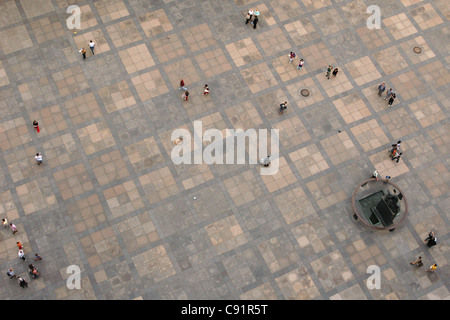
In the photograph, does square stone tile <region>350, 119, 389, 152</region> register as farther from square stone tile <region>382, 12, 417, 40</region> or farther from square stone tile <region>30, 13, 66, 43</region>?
square stone tile <region>30, 13, 66, 43</region>

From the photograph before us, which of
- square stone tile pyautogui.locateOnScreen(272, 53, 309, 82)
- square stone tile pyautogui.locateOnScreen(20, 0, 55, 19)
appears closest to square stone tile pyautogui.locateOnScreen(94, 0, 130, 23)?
square stone tile pyautogui.locateOnScreen(20, 0, 55, 19)

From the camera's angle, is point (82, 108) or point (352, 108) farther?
point (352, 108)

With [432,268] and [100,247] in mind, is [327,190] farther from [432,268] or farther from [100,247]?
[100,247]

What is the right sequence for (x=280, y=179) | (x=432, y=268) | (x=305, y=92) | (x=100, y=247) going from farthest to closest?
(x=305, y=92)
(x=280, y=179)
(x=100, y=247)
(x=432, y=268)

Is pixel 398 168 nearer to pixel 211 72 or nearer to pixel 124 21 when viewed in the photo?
pixel 211 72

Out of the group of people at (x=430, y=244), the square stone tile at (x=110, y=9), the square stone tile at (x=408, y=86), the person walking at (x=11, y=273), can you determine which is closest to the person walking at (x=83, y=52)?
the square stone tile at (x=110, y=9)

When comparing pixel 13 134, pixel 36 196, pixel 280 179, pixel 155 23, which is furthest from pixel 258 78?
pixel 13 134
